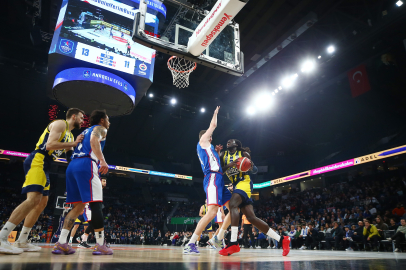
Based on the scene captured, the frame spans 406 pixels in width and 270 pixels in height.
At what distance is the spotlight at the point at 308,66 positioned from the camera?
12305 millimetres

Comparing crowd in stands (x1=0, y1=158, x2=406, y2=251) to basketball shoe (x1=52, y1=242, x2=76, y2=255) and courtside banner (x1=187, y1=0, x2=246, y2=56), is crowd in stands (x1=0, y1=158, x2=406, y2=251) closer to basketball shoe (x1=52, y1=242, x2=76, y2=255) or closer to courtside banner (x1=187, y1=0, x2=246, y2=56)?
courtside banner (x1=187, y1=0, x2=246, y2=56)

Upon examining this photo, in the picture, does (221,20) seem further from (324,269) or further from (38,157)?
(324,269)

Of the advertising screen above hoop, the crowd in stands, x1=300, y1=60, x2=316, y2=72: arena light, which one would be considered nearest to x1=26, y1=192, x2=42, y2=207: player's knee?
the advertising screen above hoop

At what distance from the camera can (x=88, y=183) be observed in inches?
113

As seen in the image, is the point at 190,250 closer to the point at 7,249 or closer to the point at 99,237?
the point at 99,237

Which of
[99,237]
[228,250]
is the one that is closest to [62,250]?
[99,237]

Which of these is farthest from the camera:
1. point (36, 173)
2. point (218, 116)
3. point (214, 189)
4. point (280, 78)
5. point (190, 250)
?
point (218, 116)

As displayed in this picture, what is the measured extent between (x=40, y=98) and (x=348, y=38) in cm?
1948

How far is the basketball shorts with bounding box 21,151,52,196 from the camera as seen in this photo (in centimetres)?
311

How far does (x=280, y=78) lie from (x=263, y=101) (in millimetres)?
1872

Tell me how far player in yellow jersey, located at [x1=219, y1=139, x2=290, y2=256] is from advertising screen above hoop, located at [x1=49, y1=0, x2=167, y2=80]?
503cm

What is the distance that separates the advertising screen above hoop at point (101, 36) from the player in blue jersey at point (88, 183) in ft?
17.5

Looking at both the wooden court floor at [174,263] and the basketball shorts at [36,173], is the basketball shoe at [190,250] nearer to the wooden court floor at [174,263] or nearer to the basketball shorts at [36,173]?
the wooden court floor at [174,263]

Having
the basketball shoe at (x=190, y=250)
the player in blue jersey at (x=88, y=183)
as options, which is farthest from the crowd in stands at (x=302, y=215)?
the player in blue jersey at (x=88, y=183)
